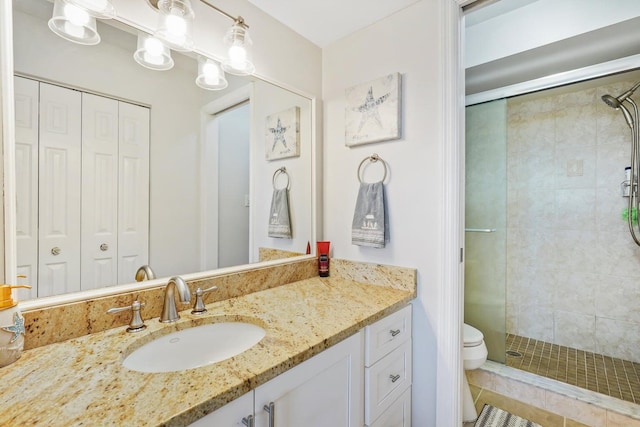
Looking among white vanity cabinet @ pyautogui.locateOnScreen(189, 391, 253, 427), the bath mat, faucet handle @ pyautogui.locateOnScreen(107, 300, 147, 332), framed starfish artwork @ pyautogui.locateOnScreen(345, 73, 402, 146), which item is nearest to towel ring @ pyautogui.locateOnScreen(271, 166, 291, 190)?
framed starfish artwork @ pyautogui.locateOnScreen(345, 73, 402, 146)

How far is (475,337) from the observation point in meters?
1.79

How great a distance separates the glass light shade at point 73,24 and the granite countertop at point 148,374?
910 mm

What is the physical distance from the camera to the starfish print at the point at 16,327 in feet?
2.27

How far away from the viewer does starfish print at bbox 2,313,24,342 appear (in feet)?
2.27

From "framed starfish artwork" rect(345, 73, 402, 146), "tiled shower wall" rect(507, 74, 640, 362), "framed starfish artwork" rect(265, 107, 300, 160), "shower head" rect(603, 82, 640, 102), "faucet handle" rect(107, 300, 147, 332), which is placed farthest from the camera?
"tiled shower wall" rect(507, 74, 640, 362)

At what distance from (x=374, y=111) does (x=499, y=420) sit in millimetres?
1838

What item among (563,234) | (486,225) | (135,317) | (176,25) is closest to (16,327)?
(135,317)

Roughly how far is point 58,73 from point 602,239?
3.28m

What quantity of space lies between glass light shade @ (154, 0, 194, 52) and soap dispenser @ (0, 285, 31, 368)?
90 cm

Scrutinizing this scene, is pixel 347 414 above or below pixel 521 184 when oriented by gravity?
below

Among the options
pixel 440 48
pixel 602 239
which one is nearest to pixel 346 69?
pixel 440 48

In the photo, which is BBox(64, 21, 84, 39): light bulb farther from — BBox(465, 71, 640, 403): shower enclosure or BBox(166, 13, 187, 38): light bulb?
BBox(465, 71, 640, 403): shower enclosure

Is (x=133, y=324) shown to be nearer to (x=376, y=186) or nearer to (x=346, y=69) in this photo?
(x=376, y=186)

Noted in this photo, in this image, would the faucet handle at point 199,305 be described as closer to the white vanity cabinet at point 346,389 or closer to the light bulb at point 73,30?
the white vanity cabinet at point 346,389
